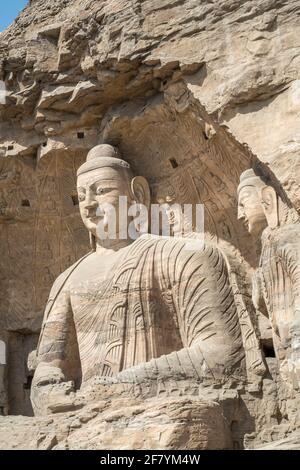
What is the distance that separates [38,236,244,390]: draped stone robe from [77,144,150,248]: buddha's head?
0.35 metres

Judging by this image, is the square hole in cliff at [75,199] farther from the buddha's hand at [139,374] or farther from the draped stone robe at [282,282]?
the draped stone robe at [282,282]

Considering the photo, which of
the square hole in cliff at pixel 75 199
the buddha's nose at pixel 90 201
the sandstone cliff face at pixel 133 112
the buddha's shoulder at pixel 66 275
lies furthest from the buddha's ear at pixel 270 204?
the square hole in cliff at pixel 75 199

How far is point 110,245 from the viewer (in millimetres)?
8688

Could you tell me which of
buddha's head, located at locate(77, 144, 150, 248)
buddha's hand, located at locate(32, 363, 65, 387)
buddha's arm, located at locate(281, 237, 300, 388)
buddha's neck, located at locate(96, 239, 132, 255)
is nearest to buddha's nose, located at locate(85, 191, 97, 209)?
buddha's head, located at locate(77, 144, 150, 248)

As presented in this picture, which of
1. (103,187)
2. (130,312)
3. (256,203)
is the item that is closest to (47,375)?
(130,312)

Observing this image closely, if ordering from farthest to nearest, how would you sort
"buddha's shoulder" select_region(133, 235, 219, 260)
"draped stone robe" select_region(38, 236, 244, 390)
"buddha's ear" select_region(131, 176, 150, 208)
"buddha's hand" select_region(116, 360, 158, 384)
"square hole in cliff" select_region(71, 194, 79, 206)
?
"square hole in cliff" select_region(71, 194, 79, 206) < "buddha's ear" select_region(131, 176, 150, 208) < "buddha's shoulder" select_region(133, 235, 219, 260) < "draped stone robe" select_region(38, 236, 244, 390) < "buddha's hand" select_region(116, 360, 158, 384)

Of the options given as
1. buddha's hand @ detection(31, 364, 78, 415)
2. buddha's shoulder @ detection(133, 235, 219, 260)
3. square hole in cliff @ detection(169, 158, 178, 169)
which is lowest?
buddha's hand @ detection(31, 364, 78, 415)

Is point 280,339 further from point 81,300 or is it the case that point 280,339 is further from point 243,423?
point 81,300

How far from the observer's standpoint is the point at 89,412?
7.14 meters

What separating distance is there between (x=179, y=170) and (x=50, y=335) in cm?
166

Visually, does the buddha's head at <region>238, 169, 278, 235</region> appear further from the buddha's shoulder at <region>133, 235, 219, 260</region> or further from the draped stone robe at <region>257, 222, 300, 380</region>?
the buddha's shoulder at <region>133, 235, 219, 260</region>

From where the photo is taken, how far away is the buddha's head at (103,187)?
28.4ft

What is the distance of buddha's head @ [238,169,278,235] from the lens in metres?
7.62
